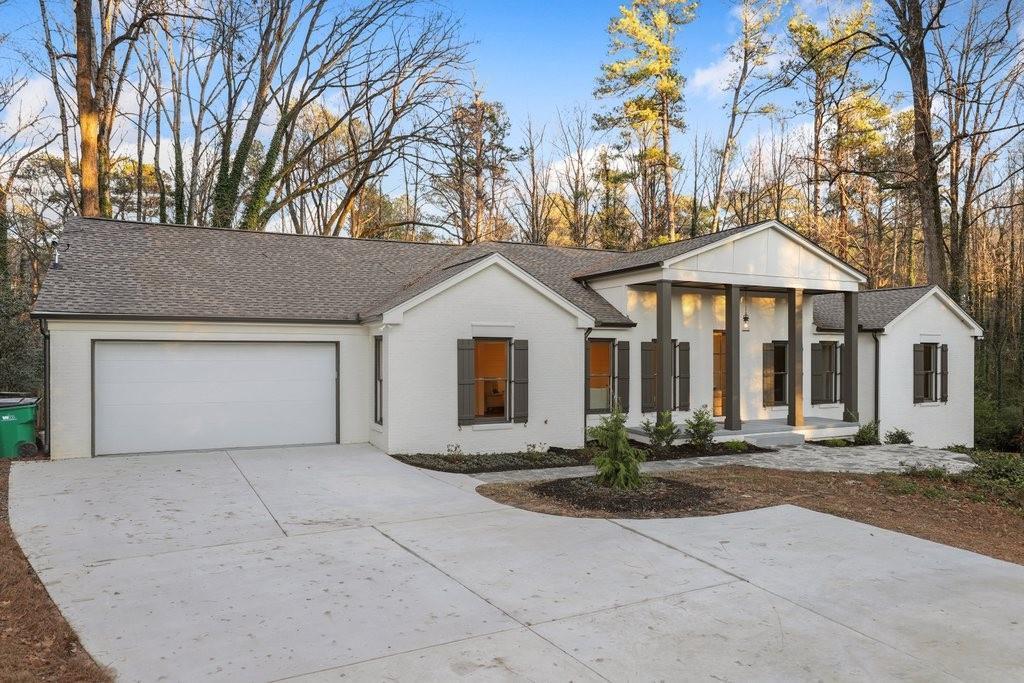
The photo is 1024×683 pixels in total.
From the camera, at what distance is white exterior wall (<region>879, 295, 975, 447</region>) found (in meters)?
16.4

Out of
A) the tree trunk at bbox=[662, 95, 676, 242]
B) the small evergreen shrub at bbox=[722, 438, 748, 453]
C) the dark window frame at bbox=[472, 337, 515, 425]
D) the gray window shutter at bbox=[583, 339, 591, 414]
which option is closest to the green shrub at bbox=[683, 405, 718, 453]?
the small evergreen shrub at bbox=[722, 438, 748, 453]

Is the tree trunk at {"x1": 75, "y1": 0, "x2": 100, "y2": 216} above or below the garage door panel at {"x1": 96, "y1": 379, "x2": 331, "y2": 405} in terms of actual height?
above

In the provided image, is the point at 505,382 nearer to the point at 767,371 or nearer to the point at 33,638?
the point at 767,371

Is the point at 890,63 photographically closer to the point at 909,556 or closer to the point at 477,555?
the point at 909,556

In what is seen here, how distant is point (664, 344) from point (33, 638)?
11138mm

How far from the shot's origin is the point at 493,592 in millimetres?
4969

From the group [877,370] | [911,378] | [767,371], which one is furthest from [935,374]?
[767,371]

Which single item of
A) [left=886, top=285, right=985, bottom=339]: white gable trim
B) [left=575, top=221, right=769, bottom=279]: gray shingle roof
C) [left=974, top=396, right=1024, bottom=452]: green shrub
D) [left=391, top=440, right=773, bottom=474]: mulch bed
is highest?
[left=575, top=221, right=769, bottom=279]: gray shingle roof

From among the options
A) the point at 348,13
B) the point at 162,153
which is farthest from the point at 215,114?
the point at 348,13

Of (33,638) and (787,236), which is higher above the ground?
(787,236)

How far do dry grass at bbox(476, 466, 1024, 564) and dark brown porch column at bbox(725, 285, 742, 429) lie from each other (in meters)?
3.64

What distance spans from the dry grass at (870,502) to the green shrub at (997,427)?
11238 millimetres

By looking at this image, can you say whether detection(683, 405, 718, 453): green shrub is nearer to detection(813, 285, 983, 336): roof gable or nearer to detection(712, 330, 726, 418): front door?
detection(712, 330, 726, 418): front door

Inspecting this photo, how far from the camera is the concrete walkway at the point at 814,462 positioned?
10.2m
